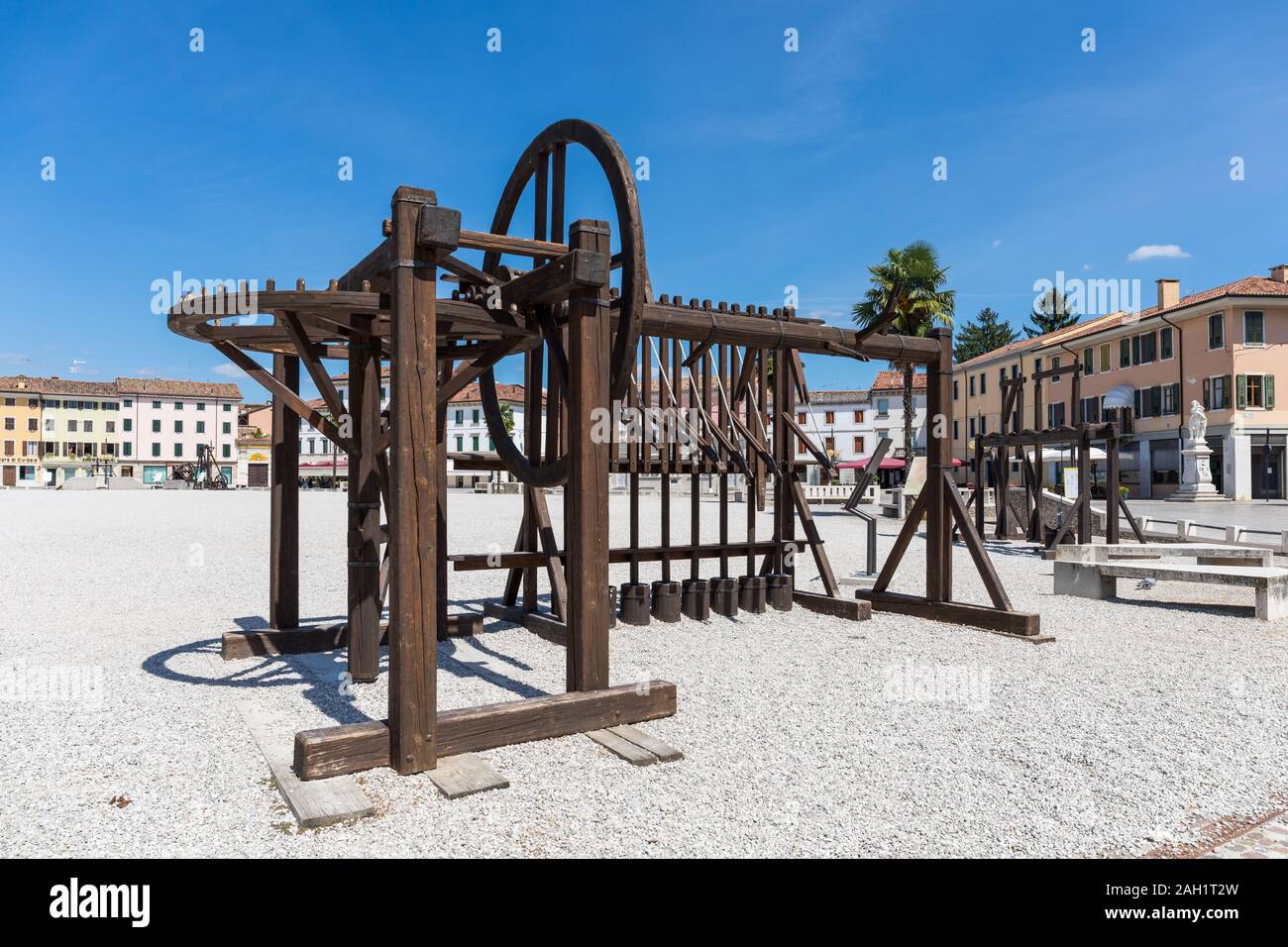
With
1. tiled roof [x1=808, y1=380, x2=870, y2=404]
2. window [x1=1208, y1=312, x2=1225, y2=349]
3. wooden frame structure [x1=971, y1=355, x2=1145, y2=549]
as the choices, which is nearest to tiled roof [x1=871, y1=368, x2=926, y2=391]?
tiled roof [x1=808, y1=380, x2=870, y2=404]

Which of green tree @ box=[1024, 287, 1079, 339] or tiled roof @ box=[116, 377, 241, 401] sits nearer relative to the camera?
green tree @ box=[1024, 287, 1079, 339]

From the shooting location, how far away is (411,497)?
3.72 meters

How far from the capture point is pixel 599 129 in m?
4.62

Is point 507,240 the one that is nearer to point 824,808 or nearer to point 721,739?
point 721,739

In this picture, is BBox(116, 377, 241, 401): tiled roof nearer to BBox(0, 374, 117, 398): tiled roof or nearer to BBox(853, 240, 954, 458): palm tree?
BBox(0, 374, 117, 398): tiled roof

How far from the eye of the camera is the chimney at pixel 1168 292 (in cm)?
4412

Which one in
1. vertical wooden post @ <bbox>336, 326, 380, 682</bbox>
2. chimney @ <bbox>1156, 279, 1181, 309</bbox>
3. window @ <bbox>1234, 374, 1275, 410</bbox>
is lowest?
vertical wooden post @ <bbox>336, 326, 380, 682</bbox>

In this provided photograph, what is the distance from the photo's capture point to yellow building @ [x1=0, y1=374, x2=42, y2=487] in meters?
82.4

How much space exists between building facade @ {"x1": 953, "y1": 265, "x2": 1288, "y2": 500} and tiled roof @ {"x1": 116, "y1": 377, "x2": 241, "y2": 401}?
248 feet

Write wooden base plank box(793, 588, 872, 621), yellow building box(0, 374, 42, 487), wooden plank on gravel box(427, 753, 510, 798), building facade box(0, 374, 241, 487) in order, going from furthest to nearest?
building facade box(0, 374, 241, 487) < yellow building box(0, 374, 42, 487) < wooden base plank box(793, 588, 872, 621) < wooden plank on gravel box(427, 753, 510, 798)

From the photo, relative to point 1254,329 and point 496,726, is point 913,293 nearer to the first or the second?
point 1254,329

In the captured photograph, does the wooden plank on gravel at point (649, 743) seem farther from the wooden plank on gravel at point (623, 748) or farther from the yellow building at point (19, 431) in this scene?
the yellow building at point (19, 431)
